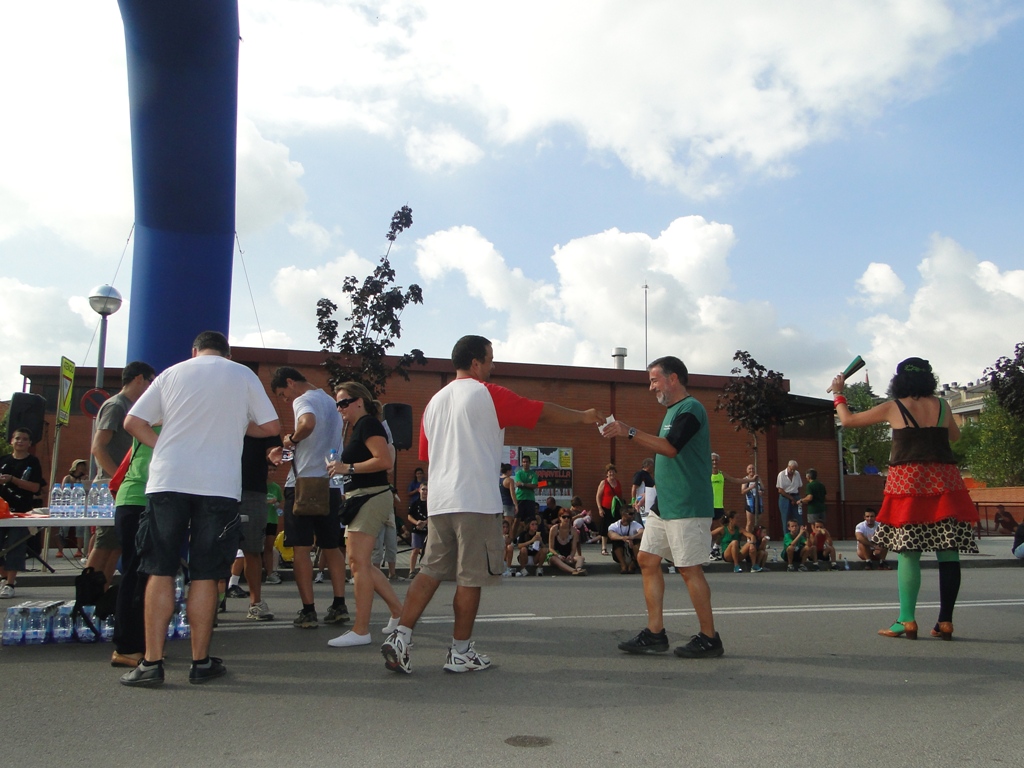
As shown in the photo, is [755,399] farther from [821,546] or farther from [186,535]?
[186,535]

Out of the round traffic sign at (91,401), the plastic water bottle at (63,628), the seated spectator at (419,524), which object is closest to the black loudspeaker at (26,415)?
the round traffic sign at (91,401)

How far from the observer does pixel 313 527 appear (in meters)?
6.42

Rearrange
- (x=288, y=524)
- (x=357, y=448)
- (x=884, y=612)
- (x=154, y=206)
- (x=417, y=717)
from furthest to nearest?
(x=154, y=206) → (x=884, y=612) → (x=288, y=524) → (x=357, y=448) → (x=417, y=717)

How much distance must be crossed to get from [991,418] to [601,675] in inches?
2335

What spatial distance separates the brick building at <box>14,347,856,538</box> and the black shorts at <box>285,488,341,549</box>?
52.9 feet

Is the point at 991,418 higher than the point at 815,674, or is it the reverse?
the point at 991,418

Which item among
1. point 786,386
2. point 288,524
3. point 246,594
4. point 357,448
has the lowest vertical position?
point 246,594

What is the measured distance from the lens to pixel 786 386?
75.2 feet

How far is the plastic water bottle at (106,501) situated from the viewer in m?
6.25

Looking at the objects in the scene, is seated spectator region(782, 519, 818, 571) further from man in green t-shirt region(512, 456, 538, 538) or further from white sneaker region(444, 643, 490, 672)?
white sneaker region(444, 643, 490, 672)

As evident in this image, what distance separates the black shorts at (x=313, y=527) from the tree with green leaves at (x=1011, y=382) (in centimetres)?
2901

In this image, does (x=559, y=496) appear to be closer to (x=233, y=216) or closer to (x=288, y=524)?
(x=233, y=216)

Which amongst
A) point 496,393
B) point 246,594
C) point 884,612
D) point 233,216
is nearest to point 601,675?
point 496,393

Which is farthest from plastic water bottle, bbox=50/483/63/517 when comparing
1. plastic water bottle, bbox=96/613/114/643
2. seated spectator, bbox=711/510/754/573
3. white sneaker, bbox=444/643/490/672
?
seated spectator, bbox=711/510/754/573
